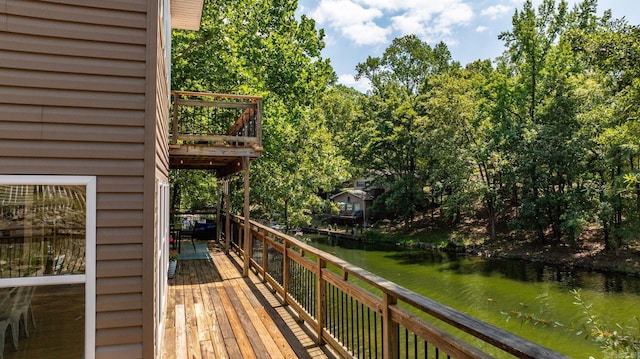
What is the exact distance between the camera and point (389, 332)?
2695 mm

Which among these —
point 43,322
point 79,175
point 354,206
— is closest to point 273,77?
point 79,175

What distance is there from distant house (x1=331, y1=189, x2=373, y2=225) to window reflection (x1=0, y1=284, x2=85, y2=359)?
93.2ft

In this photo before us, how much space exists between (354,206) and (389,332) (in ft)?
97.4

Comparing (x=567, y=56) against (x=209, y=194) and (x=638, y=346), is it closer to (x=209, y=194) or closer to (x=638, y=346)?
(x=209, y=194)

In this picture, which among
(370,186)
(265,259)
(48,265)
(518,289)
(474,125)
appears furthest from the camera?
(370,186)

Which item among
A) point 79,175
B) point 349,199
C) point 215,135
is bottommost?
point 349,199

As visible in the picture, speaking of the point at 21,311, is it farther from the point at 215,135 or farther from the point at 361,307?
the point at 215,135

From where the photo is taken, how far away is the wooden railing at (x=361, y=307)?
1.86 metres

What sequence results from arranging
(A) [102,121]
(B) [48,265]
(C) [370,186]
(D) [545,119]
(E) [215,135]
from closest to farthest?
(B) [48,265] < (A) [102,121] < (E) [215,135] < (D) [545,119] < (C) [370,186]

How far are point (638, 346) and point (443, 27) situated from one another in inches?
1512

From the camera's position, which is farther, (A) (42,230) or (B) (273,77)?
(B) (273,77)

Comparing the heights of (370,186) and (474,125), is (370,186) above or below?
below

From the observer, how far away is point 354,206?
32281mm

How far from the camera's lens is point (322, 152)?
16047 millimetres
